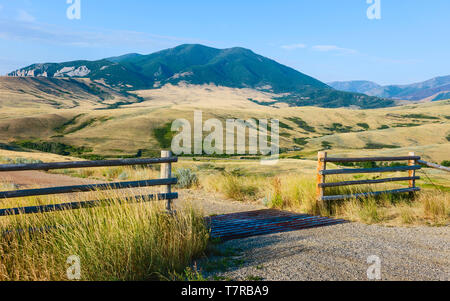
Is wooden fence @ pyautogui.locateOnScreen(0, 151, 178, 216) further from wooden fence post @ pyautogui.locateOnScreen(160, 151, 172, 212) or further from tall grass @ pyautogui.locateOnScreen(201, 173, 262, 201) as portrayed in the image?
tall grass @ pyautogui.locateOnScreen(201, 173, 262, 201)

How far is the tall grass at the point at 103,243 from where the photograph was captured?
16.0 feet

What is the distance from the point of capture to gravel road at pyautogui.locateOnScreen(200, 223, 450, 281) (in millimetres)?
5238

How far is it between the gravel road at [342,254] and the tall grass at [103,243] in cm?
75

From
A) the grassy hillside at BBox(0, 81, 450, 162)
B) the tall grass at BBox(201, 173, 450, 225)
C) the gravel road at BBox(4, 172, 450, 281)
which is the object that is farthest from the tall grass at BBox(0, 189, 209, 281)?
the grassy hillside at BBox(0, 81, 450, 162)

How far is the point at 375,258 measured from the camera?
5902mm

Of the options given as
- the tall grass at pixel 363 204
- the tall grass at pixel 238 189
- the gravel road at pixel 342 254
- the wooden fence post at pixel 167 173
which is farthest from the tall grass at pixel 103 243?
the tall grass at pixel 238 189

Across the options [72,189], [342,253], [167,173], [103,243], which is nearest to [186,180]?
[167,173]

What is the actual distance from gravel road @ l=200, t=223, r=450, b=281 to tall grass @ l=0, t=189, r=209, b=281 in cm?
75

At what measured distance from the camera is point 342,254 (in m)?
6.17
